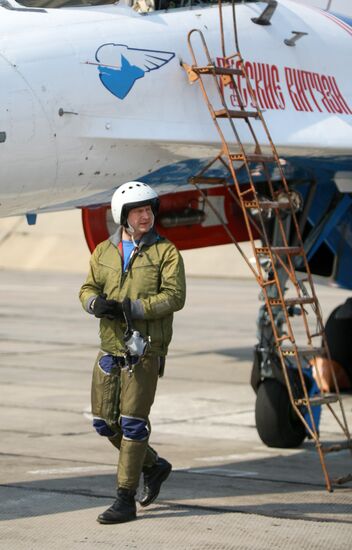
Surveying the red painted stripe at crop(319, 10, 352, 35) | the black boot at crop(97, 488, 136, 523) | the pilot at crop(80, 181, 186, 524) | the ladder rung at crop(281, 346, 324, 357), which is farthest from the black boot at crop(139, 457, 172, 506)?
the red painted stripe at crop(319, 10, 352, 35)

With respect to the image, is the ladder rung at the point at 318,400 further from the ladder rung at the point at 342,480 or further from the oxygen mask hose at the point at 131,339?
the oxygen mask hose at the point at 131,339

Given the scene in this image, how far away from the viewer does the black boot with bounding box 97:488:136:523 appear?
758 centimetres

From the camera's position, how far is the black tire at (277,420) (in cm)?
1060

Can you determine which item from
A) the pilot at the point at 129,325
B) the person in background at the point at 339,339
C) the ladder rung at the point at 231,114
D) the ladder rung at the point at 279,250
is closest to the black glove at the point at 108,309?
the pilot at the point at 129,325

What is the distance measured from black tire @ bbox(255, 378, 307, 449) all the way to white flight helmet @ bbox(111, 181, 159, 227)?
10.7 ft

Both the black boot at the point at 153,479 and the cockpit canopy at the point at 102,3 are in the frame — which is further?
the cockpit canopy at the point at 102,3

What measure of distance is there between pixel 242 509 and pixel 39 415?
4.26 meters

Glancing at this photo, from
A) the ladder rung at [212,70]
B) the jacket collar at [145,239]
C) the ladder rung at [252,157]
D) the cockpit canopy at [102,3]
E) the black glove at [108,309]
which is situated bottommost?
the black glove at [108,309]

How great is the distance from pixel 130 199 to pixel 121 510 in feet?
5.94

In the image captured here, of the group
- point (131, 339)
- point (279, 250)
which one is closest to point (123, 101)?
point (279, 250)

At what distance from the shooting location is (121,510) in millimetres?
7609

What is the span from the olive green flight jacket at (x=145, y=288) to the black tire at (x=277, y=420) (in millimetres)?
3010

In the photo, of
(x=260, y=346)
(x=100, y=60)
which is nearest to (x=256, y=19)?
(x=100, y=60)

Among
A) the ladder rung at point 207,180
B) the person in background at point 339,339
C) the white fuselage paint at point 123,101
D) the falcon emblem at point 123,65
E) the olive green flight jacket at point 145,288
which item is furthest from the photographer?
the person in background at point 339,339
